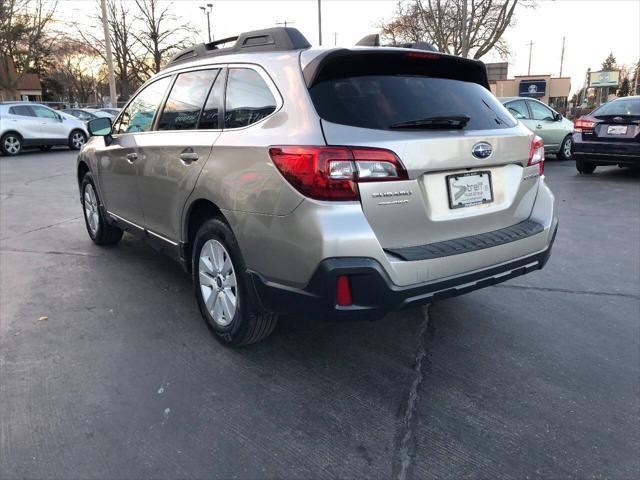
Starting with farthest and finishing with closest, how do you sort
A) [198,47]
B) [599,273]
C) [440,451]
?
[599,273] < [198,47] < [440,451]

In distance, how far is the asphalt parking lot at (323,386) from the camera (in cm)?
224

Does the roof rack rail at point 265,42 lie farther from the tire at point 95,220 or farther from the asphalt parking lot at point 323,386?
the tire at point 95,220

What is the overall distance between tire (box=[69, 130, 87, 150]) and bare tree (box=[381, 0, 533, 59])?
18.5 m

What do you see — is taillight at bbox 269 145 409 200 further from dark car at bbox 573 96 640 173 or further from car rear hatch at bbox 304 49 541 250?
dark car at bbox 573 96 640 173

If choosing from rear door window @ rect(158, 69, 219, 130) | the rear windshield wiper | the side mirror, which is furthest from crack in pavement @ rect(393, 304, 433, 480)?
the side mirror

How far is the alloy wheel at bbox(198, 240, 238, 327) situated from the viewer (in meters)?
3.02

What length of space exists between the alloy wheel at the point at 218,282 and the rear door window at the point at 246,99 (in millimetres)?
725

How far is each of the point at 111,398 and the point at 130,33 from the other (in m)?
46.4

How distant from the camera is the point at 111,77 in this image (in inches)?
1033

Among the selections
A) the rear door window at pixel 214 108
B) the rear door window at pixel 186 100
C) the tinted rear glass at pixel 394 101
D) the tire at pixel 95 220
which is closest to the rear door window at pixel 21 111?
the tire at pixel 95 220

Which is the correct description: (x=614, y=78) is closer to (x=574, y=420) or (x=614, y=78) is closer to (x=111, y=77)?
(x=111, y=77)

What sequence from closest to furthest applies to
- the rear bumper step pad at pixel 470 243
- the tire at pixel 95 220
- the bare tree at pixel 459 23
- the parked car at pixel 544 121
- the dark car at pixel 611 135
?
the rear bumper step pad at pixel 470 243
the tire at pixel 95 220
the dark car at pixel 611 135
the parked car at pixel 544 121
the bare tree at pixel 459 23

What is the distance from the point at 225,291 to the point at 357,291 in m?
1.02

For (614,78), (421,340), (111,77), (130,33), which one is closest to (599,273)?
(421,340)
